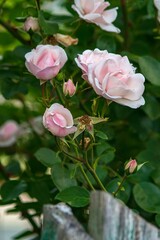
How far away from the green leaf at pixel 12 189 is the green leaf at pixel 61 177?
17 centimetres

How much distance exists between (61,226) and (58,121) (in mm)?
262

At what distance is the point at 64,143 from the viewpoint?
3.29 ft

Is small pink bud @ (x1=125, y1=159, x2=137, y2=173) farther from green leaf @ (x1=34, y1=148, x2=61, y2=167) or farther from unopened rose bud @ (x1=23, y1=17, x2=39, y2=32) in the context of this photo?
unopened rose bud @ (x1=23, y1=17, x2=39, y2=32)

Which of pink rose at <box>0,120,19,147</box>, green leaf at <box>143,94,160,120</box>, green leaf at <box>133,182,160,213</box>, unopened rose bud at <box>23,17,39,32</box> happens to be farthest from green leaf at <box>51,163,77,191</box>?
pink rose at <box>0,120,19,147</box>

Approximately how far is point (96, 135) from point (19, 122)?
99cm

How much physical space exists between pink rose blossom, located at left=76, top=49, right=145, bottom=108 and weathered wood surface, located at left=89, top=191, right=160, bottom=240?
28cm

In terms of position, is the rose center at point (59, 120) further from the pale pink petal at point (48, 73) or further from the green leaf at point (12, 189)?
the green leaf at point (12, 189)

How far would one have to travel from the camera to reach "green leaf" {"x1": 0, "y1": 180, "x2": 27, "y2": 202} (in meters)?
1.27

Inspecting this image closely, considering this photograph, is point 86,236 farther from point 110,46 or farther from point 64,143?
point 110,46

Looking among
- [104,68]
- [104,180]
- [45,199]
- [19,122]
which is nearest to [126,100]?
[104,68]

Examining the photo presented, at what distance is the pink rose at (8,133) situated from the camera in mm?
1767

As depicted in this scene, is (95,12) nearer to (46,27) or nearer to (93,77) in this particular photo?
(46,27)

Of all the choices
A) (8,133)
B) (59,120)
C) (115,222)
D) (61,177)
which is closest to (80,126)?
(59,120)

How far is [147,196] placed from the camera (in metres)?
1.17
